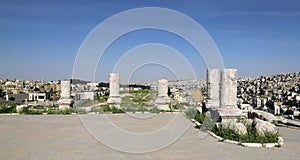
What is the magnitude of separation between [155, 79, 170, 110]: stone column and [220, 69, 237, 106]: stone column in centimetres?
732

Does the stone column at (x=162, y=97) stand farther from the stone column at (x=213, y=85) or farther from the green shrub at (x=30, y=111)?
the green shrub at (x=30, y=111)

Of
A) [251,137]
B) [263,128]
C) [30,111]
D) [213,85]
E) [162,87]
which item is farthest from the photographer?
[162,87]

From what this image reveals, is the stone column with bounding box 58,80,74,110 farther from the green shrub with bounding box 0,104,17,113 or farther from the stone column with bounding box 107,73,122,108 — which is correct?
the green shrub with bounding box 0,104,17,113

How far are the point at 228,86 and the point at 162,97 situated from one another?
7767mm

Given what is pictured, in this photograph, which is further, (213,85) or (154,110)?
(154,110)

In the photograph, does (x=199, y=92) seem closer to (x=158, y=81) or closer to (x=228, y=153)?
(x=158, y=81)

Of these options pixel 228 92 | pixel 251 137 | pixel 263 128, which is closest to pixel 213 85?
pixel 228 92

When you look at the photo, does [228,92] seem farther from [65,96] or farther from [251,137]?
[65,96]

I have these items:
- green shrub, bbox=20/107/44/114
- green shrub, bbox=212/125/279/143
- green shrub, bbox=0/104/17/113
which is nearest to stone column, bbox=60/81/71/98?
green shrub, bbox=20/107/44/114

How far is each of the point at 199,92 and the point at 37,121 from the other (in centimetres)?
977

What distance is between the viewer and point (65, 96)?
1908 centimetres

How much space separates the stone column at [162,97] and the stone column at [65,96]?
16.6ft

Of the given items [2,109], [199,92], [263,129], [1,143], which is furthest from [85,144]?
[199,92]

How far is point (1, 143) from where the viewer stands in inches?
373
